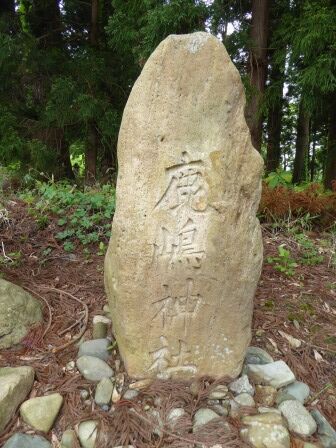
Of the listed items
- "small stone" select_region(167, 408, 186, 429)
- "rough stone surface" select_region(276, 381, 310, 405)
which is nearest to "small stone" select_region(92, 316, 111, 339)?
"small stone" select_region(167, 408, 186, 429)

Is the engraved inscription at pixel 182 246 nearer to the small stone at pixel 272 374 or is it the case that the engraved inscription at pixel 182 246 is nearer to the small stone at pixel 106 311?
the small stone at pixel 272 374

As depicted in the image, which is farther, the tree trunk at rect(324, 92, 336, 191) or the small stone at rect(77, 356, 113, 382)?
the tree trunk at rect(324, 92, 336, 191)

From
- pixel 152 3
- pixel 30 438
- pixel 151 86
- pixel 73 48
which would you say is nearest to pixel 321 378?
pixel 30 438

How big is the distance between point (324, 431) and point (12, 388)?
5.72 ft

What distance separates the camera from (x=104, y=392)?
7.22 feet

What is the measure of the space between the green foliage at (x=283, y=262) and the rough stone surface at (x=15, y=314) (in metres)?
2.26

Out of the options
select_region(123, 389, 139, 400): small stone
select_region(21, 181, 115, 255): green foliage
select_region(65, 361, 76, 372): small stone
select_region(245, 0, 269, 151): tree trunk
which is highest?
select_region(245, 0, 269, 151): tree trunk

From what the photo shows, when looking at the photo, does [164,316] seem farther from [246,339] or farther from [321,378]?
[321,378]

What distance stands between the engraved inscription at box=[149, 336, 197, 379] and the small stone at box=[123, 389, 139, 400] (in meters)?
0.16

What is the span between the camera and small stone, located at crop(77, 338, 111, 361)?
2.46 metres

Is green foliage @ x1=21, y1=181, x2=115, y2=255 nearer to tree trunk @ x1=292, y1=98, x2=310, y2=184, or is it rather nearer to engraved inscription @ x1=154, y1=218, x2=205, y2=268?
engraved inscription @ x1=154, y1=218, x2=205, y2=268

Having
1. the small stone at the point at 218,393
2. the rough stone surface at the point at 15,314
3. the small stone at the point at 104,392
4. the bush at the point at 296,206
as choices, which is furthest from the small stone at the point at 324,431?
the bush at the point at 296,206

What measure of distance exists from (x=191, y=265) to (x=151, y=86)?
39.2 inches

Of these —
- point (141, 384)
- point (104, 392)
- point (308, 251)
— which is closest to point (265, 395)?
point (141, 384)
